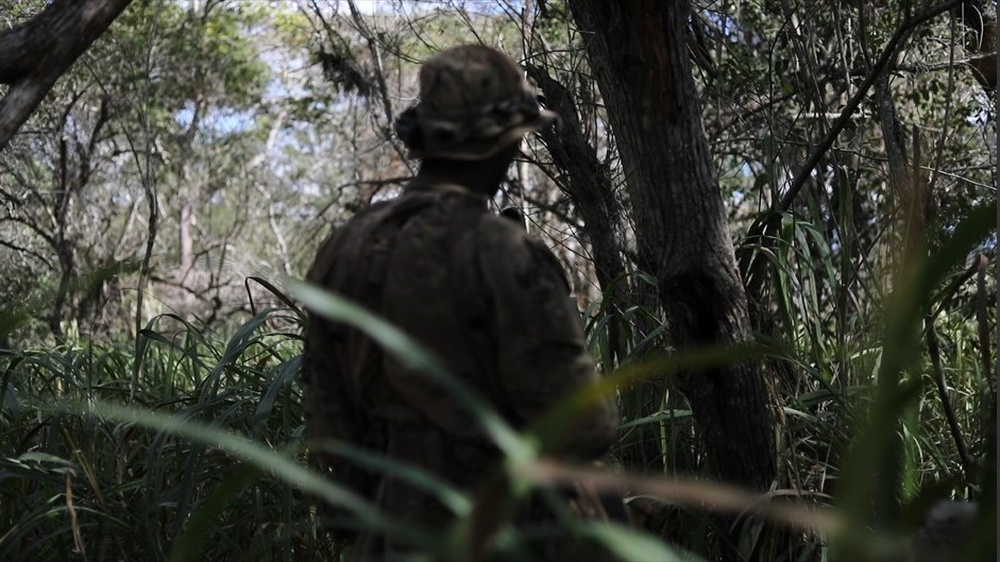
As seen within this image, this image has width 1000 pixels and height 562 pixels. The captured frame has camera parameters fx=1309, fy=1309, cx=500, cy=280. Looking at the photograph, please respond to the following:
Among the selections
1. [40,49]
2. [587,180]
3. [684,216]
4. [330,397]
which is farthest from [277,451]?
[587,180]

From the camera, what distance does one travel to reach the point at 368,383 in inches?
94.0

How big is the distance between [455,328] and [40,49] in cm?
120

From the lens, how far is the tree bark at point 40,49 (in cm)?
277

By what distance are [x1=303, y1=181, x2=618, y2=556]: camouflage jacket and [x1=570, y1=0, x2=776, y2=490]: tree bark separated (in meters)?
1.13

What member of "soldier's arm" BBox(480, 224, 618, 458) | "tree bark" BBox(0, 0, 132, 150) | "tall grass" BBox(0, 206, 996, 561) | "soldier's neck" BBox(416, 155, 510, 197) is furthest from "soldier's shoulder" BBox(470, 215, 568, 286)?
"tree bark" BBox(0, 0, 132, 150)

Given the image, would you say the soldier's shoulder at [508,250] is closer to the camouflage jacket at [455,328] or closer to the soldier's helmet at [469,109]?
the camouflage jacket at [455,328]

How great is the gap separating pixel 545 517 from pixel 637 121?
4.60ft

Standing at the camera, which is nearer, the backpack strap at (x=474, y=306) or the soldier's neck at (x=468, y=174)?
the backpack strap at (x=474, y=306)

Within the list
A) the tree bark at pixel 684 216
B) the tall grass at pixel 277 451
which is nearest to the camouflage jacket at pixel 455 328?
the tall grass at pixel 277 451

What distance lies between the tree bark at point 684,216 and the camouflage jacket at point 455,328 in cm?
113

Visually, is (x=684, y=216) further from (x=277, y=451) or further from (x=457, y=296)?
(x=457, y=296)

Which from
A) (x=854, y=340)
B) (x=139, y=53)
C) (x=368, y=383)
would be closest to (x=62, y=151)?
(x=139, y=53)

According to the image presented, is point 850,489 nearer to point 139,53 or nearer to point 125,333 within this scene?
point 125,333

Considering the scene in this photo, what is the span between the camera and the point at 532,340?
2.20 metres
